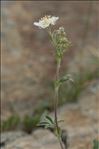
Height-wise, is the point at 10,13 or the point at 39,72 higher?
the point at 10,13

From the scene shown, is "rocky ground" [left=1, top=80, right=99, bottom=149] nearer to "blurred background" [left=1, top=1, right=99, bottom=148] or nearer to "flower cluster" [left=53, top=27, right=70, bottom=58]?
"blurred background" [left=1, top=1, right=99, bottom=148]

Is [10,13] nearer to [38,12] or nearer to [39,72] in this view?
[38,12]

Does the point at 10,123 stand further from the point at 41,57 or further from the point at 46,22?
the point at 46,22

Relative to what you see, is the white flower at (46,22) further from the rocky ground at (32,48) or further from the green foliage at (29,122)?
the rocky ground at (32,48)

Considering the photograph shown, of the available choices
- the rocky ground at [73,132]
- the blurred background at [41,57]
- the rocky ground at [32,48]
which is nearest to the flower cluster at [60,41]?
the rocky ground at [73,132]

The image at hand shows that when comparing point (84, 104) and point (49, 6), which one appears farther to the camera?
point (49, 6)

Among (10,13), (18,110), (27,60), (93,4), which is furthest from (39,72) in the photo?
(93,4)
